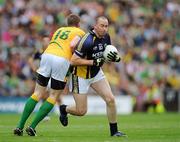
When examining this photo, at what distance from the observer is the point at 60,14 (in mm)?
29250

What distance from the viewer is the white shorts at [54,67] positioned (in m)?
12.8

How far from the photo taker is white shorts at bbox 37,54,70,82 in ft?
41.9

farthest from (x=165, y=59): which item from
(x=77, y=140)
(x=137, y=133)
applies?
(x=77, y=140)

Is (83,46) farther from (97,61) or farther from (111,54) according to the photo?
(111,54)

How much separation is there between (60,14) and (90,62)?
661 inches

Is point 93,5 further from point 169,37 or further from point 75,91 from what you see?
point 75,91

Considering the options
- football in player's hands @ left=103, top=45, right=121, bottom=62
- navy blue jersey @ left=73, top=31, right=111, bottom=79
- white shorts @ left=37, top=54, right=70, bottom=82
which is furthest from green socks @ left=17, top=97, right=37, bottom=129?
football in player's hands @ left=103, top=45, right=121, bottom=62

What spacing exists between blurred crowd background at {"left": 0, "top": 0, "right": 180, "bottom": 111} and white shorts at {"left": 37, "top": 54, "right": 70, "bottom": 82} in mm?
13184

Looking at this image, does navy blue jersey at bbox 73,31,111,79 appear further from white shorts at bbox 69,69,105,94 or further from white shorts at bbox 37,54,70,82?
white shorts at bbox 37,54,70,82

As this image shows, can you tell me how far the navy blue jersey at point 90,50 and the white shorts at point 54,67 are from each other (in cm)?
34

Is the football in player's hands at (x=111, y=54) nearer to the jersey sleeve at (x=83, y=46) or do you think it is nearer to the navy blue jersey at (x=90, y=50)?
the navy blue jersey at (x=90, y=50)

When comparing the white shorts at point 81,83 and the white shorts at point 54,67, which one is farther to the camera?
the white shorts at point 81,83

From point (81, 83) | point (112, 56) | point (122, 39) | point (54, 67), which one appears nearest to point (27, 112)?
point (54, 67)

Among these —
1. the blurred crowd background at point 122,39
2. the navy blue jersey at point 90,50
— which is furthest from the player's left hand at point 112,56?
the blurred crowd background at point 122,39
